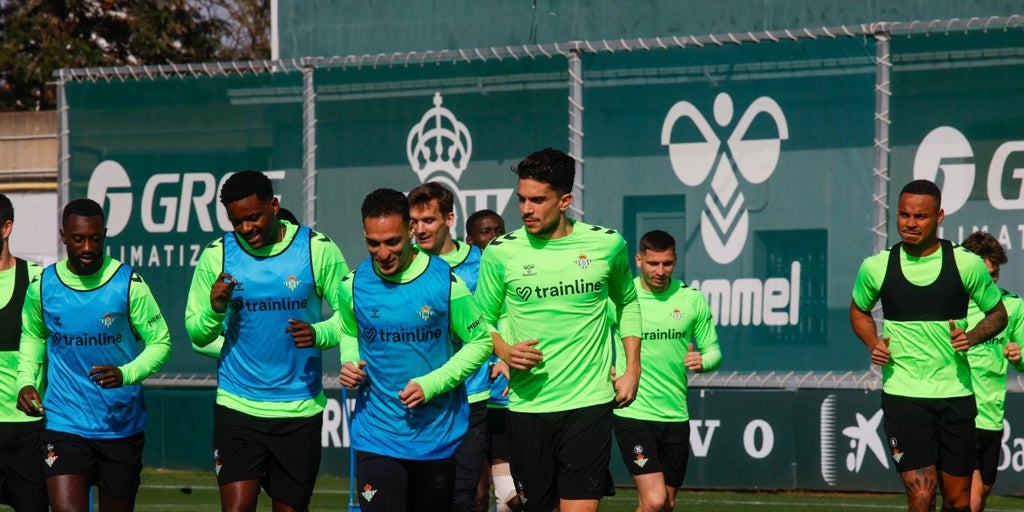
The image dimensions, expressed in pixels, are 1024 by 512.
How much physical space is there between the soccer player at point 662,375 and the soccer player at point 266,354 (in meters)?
2.72

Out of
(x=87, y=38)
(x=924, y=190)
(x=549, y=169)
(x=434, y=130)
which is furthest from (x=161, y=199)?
(x=87, y=38)

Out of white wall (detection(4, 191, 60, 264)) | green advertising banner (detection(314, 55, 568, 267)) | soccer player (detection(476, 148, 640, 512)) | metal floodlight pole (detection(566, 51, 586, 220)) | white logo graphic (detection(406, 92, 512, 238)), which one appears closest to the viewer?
soccer player (detection(476, 148, 640, 512))

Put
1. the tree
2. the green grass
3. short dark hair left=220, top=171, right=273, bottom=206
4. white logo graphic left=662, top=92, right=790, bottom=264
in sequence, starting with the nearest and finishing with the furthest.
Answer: short dark hair left=220, top=171, right=273, bottom=206, the green grass, white logo graphic left=662, top=92, right=790, bottom=264, the tree

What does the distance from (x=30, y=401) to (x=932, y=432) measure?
5.21 meters

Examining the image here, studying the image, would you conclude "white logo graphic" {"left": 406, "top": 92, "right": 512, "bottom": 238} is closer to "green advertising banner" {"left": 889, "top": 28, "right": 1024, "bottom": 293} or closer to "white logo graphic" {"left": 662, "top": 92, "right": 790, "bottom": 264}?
"white logo graphic" {"left": 662, "top": 92, "right": 790, "bottom": 264}

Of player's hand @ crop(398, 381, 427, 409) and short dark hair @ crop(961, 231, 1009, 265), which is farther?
short dark hair @ crop(961, 231, 1009, 265)

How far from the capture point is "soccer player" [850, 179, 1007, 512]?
10086 millimetres

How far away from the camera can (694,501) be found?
14.8 metres

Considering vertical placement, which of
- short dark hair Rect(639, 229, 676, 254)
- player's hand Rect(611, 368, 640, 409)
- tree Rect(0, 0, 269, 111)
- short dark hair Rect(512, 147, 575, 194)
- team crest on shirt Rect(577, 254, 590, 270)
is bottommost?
player's hand Rect(611, 368, 640, 409)

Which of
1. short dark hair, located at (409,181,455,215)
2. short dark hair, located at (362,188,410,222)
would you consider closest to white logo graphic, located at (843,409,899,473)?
short dark hair, located at (409,181,455,215)

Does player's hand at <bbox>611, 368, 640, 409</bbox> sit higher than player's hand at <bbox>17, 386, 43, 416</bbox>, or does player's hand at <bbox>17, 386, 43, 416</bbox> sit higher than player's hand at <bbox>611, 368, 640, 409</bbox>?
player's hand at <bbox>611, 368, 640, 409</bbox>

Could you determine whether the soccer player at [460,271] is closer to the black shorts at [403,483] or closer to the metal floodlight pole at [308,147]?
the black shorts at [403,483]

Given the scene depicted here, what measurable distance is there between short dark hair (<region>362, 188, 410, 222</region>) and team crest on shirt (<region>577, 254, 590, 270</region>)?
3.16 ft

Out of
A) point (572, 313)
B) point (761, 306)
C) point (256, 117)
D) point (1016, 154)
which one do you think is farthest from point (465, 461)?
point (256, 117)
